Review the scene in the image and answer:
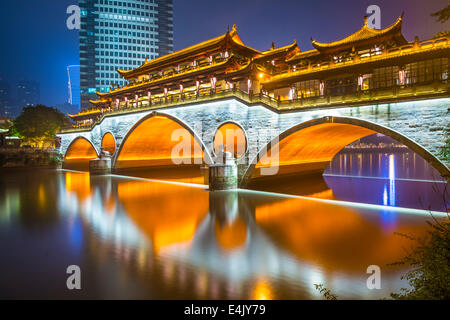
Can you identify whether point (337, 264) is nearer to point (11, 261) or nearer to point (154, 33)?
point (11, 261)

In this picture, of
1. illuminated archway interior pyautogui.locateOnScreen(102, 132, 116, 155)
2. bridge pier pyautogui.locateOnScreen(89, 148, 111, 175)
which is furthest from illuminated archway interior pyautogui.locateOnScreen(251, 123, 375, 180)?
illuminated archway interior pyautogui.locateOnScreen(102, 132, 116, 155)

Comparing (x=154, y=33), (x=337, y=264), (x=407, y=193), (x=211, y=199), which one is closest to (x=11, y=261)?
(x=337, y=264)

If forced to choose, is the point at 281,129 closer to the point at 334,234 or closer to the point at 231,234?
the point at 334,234

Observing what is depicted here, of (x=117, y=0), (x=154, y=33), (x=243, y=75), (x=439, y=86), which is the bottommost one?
(x=439, y=86)

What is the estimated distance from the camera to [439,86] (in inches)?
468

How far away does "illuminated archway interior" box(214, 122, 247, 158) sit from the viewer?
67.1 ft

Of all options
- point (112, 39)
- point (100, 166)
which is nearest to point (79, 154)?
point (100, 166)

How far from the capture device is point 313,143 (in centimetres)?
2106

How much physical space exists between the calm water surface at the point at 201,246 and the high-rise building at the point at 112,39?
67.1 m

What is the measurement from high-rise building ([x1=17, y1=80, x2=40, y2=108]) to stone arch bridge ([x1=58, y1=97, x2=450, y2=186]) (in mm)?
202864

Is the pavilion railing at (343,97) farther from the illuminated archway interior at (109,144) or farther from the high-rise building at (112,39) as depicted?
the high-rise building at (112,39)
